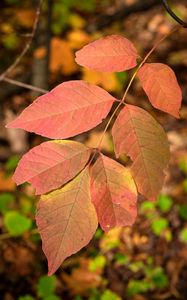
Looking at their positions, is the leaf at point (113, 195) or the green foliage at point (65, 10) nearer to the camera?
the leaf at point (113, 195)

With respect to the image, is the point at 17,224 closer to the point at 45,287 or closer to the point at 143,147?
the point at 45,287

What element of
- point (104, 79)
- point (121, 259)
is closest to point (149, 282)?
point (121, 259)

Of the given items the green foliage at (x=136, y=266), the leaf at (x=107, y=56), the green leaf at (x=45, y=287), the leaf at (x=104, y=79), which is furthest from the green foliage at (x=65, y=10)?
the leaf at (x=107, y=56)

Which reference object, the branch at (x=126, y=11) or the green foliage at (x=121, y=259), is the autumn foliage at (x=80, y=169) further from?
the branch at (x=126, y=11)

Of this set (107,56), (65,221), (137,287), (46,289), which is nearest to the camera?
(65,221)

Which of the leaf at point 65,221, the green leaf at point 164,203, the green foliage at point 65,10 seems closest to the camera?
the leaf at point 65,221

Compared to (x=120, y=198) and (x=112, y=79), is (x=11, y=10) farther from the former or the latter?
(x=120, y=198)
